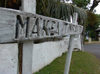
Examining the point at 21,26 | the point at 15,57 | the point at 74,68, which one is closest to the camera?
the point at 21,26

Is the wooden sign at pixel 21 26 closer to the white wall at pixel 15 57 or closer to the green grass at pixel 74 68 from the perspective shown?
the white wall at pixel 15 57

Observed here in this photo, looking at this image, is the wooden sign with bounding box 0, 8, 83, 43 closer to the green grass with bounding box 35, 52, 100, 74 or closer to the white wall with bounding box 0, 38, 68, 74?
the white wall with bounding box 0, 38, 68, 74

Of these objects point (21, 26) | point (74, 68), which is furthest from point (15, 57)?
point (74, 68)

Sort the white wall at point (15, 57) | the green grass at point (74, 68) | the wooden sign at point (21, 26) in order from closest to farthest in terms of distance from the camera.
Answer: the wooden sign at point (21, 26), the white wall at point (15, 57), the green grass at point (74, 68)

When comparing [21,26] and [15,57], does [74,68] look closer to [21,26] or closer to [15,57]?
[15,57]

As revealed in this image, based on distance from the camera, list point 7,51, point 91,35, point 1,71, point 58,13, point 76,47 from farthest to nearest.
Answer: point 91,35
point 76,47
point 58,13
point 7,51
point 1,71

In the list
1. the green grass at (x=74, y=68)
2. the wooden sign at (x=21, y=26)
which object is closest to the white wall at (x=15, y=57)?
the green grass at (x=74, y=68)

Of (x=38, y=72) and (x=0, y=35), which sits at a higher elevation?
(x=0, y=35)

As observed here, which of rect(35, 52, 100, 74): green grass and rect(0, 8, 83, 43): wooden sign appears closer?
rect(0, 8, 83, 43): wooden sign

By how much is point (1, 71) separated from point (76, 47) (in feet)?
29.6

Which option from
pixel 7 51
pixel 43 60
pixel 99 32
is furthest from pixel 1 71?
pixel 99 32

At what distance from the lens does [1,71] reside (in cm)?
301

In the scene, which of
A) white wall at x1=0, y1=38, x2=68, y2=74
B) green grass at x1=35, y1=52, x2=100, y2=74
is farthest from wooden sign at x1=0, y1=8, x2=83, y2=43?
green grass at x1=35, y1=52, x2=100, y2=74

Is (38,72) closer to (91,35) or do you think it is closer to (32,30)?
(32,30)
